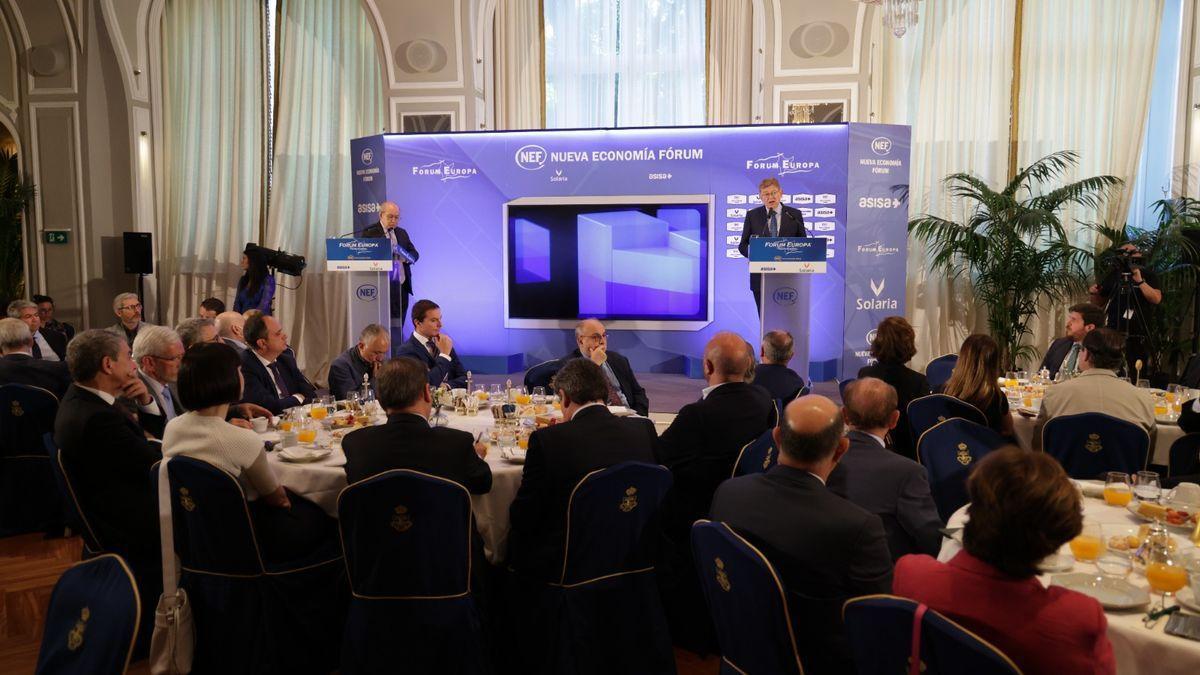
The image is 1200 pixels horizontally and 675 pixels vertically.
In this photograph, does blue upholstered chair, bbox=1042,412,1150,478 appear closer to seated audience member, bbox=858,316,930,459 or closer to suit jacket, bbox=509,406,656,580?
seated audience member, bbox=858,316,930,459

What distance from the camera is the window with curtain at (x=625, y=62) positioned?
10.4m

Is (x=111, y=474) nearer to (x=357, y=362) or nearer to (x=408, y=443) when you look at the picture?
(x=408, y=443)

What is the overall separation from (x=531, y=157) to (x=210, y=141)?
4852 mm

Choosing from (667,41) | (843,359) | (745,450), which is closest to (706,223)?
(843,359)

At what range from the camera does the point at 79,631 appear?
1894mm

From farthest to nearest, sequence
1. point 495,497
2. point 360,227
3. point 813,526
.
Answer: point 360,227
point 495,497
point 813,526

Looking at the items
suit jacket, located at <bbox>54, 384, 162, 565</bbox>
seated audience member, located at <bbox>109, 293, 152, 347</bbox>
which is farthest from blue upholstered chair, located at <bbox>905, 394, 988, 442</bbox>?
seated audience member, located at <bbox>109, 293, 152, 347</bbox>

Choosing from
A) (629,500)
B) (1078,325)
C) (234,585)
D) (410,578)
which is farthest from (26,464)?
(1078,325)

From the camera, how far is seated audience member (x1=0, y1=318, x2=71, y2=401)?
202 inches

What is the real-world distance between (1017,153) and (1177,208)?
5.48 feet

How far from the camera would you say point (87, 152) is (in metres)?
9.95

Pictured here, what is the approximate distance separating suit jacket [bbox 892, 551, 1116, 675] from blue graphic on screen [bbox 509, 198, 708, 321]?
695cm

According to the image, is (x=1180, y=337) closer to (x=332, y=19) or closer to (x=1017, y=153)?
(x=1017, y=153)

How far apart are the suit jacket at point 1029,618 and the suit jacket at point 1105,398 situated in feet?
8.56
